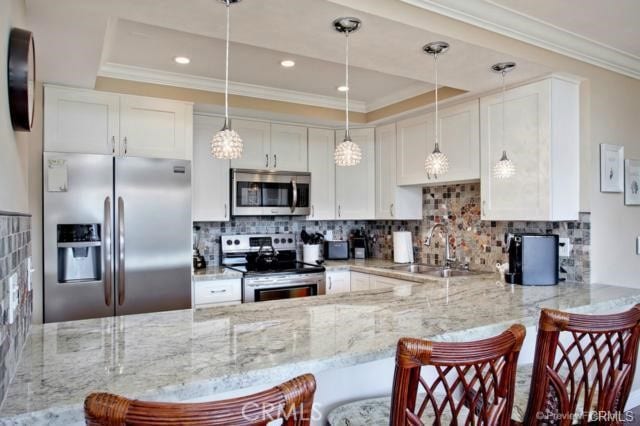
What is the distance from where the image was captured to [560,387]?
1388 millimetres

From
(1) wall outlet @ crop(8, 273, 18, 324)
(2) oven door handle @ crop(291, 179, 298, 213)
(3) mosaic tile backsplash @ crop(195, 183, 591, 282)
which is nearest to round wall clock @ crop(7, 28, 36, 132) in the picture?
(1) wall outlet @ crop(8, 273, 18, 324)

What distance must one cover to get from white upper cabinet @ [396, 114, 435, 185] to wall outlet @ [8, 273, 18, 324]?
10.0 ft

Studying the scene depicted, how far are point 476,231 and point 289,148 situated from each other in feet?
5.92

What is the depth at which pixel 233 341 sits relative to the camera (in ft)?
4.76

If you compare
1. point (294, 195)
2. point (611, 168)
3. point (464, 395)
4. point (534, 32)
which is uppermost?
point (534, 32)

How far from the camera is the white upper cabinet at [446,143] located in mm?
3203

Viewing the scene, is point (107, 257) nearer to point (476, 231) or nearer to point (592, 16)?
point (476, 231)

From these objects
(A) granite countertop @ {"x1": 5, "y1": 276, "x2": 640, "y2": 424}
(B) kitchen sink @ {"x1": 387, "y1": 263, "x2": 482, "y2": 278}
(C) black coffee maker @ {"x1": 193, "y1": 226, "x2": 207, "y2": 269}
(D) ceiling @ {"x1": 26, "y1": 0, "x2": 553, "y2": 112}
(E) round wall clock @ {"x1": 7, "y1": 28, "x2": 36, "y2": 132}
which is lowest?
(B) kitchen sink @ {"x1": 387, "y1": 263, "x2": 482, "y2": 278}

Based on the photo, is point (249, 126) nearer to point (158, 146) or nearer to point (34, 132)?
point (158, 146)

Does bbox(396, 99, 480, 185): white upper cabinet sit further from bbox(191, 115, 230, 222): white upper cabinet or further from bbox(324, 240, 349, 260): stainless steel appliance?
bbox(191, 115, 230, 222): white upper cabinet

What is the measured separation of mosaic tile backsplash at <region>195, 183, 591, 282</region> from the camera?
9.25ft

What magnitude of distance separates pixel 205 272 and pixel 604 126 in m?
Result: 3.03

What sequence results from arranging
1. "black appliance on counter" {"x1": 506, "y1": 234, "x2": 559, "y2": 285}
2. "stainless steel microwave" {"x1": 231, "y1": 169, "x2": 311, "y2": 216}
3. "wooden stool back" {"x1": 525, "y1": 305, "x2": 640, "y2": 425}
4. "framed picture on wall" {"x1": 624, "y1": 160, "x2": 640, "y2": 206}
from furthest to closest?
"stainless steel microwave" {"x1": 231, "y1": 169, "x2": 311, "y2": 216}, "framed picture on wall" {"x1": 624, "y1": 160, "x2": 640, "y2": 206}, "black appliance on counter" {"x1": 506, "y1": 234, "x2": 559, "y2": 285}, "wooden stool back" {"x1": 525, "y1": 305, "x2": 640, "y2": 425}

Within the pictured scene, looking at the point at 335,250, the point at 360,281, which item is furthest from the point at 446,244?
the point at 335,250
